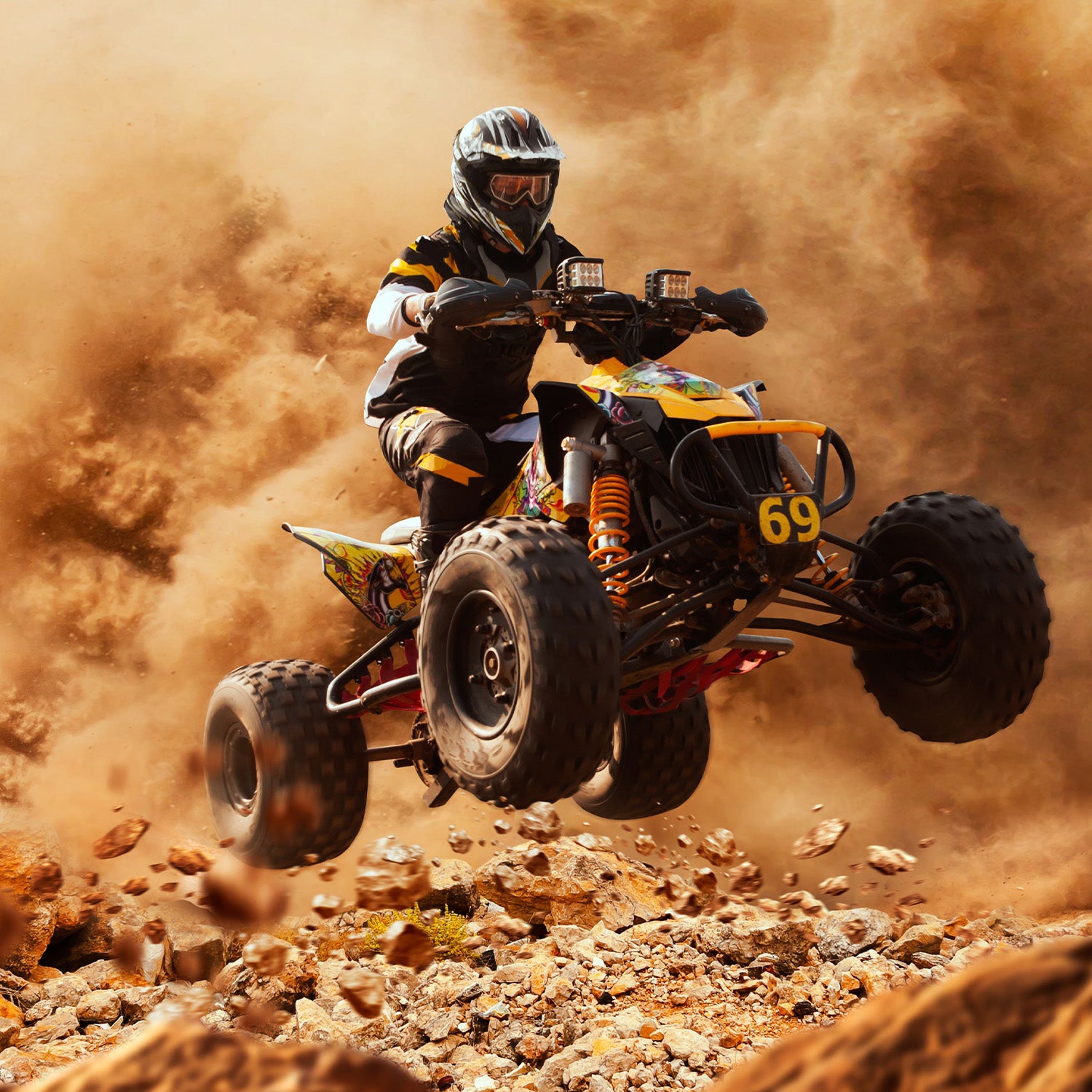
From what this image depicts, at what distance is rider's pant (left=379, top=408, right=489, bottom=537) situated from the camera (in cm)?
470

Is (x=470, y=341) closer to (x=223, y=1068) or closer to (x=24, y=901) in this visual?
(x=24, y=901)

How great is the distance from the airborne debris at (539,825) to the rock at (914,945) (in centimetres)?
161

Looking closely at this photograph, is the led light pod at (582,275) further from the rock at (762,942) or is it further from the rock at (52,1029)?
the rock at (52,1029)

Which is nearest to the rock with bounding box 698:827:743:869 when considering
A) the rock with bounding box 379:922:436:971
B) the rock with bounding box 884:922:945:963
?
the rock with bounding box 884:922:945:963

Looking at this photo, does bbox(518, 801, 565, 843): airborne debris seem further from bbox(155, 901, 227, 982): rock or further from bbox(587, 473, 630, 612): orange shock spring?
bbox(155, 901, 227, 982): rock

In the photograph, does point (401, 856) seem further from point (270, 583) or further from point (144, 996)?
point (270, 583)

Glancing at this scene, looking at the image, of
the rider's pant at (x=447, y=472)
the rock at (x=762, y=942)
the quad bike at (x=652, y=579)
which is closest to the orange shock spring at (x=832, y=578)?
the quad bike at (x=652, y=579)

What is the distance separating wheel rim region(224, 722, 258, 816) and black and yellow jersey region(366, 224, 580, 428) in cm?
171

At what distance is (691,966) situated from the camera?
5.32 m

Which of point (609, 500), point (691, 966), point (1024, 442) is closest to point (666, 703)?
point (609, 500)

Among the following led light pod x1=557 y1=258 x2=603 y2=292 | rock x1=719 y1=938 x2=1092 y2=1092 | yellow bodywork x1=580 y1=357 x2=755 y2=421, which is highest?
led light pod x1=557 y1=258 x2=603 y2=292

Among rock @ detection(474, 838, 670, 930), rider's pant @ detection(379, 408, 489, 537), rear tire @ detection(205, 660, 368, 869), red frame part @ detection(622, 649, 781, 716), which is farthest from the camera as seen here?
rock @ detection(474, 838, 670, 930)

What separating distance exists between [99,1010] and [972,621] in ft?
12.9

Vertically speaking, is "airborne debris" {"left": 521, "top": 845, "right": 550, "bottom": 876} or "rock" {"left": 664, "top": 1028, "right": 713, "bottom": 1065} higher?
"airborne debris" {"left": 521, "top": 845, "right": 550, "bottom": 876}
